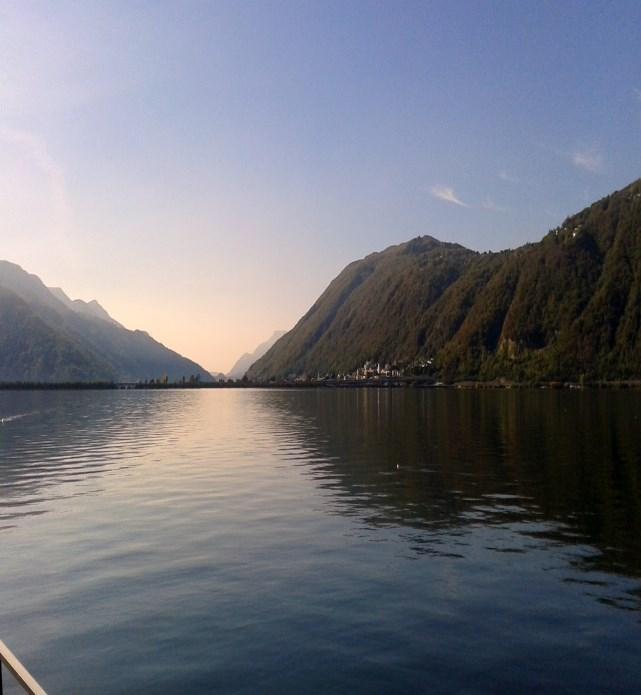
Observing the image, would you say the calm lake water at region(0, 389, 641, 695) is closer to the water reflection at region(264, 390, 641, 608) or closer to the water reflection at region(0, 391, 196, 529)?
the water reflection at region(264, 390, 641, 608)

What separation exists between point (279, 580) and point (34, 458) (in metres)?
48.1

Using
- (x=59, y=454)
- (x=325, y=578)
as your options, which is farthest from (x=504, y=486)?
(x=59, y=454)

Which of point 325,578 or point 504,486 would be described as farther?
point 504,486

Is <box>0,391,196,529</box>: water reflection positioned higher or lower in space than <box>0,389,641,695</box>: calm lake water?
higher

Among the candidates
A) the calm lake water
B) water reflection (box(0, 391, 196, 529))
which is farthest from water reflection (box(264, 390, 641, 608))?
water reflection (box(0, 391, 196, 529))

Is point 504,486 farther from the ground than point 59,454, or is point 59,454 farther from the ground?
point 59,454

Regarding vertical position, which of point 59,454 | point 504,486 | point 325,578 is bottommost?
point 325,578

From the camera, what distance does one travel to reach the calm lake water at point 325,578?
1777 centimetres

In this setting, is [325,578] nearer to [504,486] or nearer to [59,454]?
[504,486]

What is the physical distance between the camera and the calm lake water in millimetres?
17766

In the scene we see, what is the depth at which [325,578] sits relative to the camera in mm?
25469

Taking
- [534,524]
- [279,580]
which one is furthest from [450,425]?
[279,580]

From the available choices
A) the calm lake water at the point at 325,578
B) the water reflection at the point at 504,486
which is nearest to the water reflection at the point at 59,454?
the calm lake water at the point at 325,578

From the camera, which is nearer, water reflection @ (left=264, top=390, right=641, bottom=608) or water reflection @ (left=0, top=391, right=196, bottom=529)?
water reflection @ (left=264, top=390, right=641, bottom=608)
